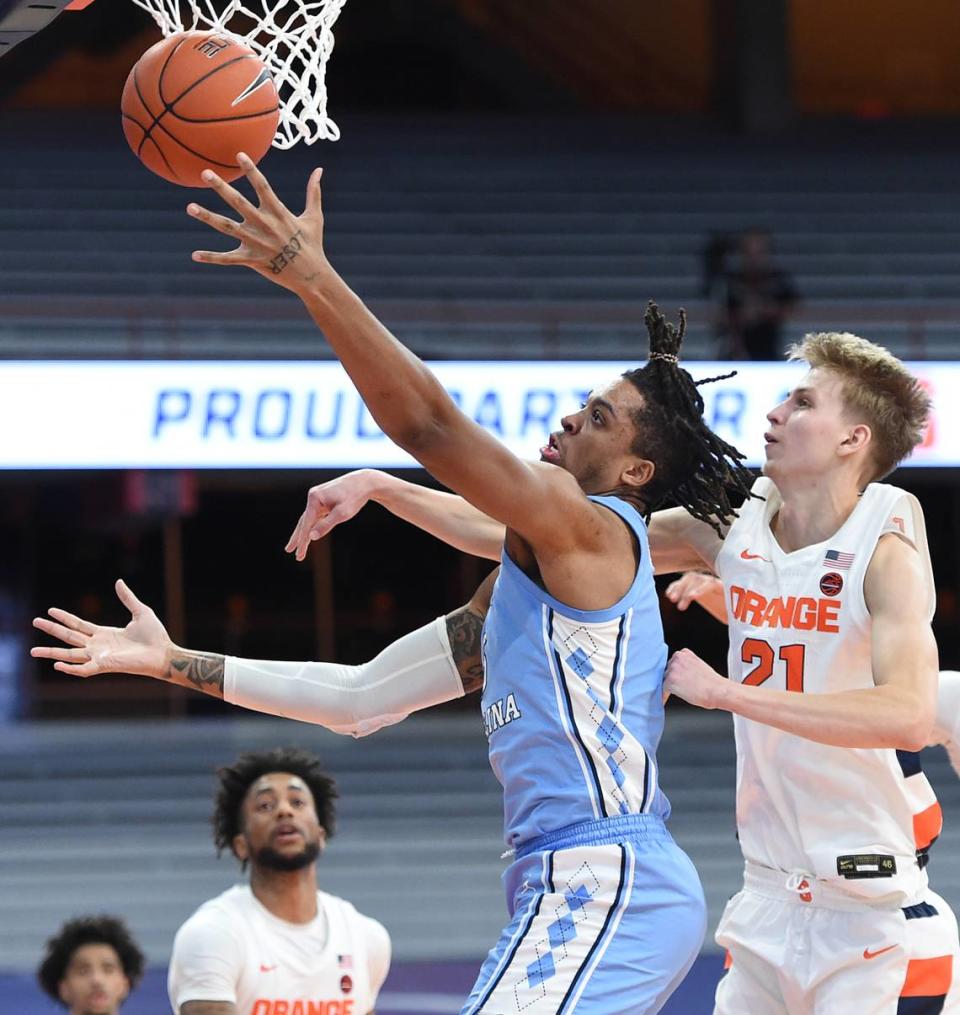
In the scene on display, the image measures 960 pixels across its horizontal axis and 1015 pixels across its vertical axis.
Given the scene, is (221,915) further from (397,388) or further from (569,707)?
(397,388)

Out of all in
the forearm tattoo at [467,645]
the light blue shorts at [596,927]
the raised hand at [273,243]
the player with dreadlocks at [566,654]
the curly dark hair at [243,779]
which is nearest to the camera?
the raised hand at [273,243]

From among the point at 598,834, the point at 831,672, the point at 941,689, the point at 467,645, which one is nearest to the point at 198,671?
the point at 467,645

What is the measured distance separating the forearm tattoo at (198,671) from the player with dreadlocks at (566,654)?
241 mm

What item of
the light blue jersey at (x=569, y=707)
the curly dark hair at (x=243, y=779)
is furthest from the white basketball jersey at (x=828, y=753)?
the curly dark hair at (x=243, y=779)

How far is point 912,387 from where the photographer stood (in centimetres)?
418

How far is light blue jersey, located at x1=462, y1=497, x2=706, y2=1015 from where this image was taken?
3205 millimetres

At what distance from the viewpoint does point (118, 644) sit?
3.84 meters

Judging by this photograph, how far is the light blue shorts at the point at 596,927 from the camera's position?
318 centimetres

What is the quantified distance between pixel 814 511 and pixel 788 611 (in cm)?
27

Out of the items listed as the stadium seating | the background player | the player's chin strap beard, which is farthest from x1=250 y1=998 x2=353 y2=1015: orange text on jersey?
the stadium seating

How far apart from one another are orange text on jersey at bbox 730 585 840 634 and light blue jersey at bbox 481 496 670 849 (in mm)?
636

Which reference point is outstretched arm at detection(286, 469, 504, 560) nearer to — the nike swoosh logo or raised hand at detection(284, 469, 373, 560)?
raised hand at detection(284, 469, 373, 560)

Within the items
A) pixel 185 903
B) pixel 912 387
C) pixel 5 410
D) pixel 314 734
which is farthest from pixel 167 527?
pixel 912 387

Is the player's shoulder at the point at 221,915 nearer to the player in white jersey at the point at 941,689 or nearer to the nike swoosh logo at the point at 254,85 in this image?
the player in white jersey at the point at 941,689
